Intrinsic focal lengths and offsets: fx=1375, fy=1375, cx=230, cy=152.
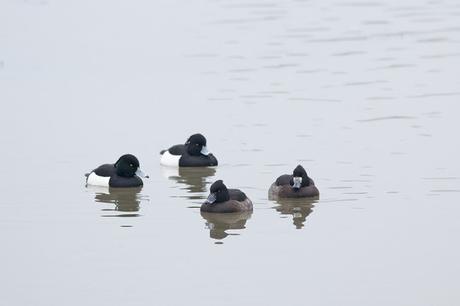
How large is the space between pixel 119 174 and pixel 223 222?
3.74m

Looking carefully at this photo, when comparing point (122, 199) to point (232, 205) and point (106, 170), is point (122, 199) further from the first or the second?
point (232, 205)

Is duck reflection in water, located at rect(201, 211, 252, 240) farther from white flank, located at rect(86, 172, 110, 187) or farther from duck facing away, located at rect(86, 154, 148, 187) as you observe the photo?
white flank, located at rect(86, 172, 110, 187)

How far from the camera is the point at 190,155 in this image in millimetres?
26016

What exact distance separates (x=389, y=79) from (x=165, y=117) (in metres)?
5.98

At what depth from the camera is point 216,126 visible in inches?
1118

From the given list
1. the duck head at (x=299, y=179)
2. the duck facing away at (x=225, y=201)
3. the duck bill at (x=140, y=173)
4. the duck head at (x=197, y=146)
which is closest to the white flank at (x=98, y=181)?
the duck bill at (x=140, y=173)

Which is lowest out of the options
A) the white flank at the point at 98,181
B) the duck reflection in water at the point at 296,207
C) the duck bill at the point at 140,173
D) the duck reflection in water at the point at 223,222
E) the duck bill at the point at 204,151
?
the duck reflection in water at the point at 223,222

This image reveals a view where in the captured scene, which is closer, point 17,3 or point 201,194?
point 201,194

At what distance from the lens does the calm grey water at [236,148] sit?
1728cm

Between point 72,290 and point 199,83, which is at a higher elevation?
point 199,83

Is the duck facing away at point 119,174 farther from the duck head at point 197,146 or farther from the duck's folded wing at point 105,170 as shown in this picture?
the duck head at point 197,146

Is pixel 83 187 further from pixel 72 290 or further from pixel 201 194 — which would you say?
pixel 72 290

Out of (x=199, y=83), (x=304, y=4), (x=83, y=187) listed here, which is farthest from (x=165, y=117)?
(x=304, y=4)

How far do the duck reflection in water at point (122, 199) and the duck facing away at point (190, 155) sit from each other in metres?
1.80
